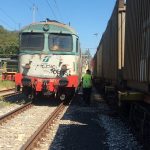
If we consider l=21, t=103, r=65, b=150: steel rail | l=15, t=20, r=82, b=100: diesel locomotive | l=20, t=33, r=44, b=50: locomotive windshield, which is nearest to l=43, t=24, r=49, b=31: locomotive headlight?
l=15, t=20, r=82, b=100: diesel locomotive

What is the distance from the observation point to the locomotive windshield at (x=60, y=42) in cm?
1804

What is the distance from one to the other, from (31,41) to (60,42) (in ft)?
3.95

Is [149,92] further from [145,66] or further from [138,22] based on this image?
[138,22]

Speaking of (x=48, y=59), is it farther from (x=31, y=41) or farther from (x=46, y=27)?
(x=46, y=27)

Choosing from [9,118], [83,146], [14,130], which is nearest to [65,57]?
[9,118]

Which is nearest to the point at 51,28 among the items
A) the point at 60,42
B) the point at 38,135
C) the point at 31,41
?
the point at 60,42

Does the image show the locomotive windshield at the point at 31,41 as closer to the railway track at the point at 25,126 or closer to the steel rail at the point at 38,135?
the railway track at the point at 25,126

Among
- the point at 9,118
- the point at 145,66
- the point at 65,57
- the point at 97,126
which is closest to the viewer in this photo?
the point at 145,66

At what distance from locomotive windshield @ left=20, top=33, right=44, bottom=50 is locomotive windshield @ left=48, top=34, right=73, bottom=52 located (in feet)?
1.26

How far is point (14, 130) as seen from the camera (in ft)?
37.2

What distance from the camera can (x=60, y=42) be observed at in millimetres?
18172

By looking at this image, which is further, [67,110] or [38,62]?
[38,62]

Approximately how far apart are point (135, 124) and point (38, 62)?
24.7 ft

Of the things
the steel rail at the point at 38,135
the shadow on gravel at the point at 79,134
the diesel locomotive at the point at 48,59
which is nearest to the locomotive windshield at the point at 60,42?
the diesel locomotive at the point at 48,59
